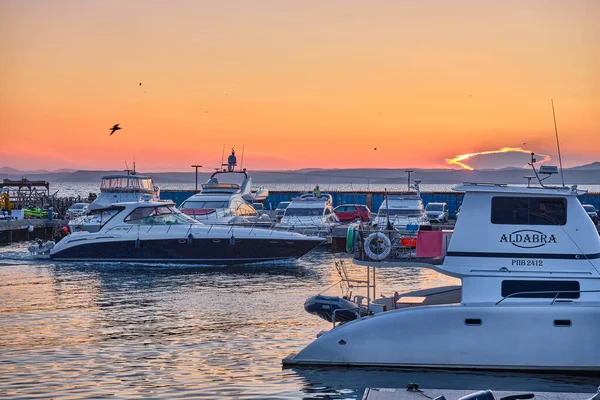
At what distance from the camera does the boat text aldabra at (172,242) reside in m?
37.3

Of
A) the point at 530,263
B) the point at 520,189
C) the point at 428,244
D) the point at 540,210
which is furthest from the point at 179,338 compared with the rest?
the point at 540,210

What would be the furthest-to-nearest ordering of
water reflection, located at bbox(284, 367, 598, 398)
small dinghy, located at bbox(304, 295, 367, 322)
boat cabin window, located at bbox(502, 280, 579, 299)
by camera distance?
1. small dinghy, located at bbox(304, 295, 367, 322)
2. boat cabin window, located at bbox(502, 280, 579, 299)
3. water reflection, located at bbox(284, 367, 598, 398)

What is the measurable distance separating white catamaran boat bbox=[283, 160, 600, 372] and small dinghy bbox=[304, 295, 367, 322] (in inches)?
30.5

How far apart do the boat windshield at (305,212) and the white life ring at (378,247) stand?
100ft

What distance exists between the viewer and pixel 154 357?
19.0m

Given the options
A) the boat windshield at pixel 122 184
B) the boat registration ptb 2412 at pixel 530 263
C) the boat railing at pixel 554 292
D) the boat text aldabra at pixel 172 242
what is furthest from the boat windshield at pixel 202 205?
the boat railing at pixel 554 292

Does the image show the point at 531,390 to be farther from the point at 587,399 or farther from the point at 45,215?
the point at 45,215

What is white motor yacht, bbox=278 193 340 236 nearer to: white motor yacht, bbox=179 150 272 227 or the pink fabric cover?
white motor yacht, bbox=179 150 272 227

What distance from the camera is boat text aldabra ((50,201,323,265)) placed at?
3728cm

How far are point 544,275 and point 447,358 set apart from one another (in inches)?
98.7

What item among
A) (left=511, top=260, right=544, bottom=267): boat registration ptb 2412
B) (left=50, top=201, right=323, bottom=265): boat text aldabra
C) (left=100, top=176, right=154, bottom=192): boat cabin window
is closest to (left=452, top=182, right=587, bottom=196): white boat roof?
(left=511, top=260, right=544, bottom=267): boat registration ptb 2412

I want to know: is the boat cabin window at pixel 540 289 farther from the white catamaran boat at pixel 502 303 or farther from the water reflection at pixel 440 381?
the water reflection at pixel 440 381

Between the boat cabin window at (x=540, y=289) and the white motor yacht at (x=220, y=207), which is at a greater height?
the white motor yacht at (x=220, y=207)

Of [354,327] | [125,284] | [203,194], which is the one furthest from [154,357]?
[203,194]
